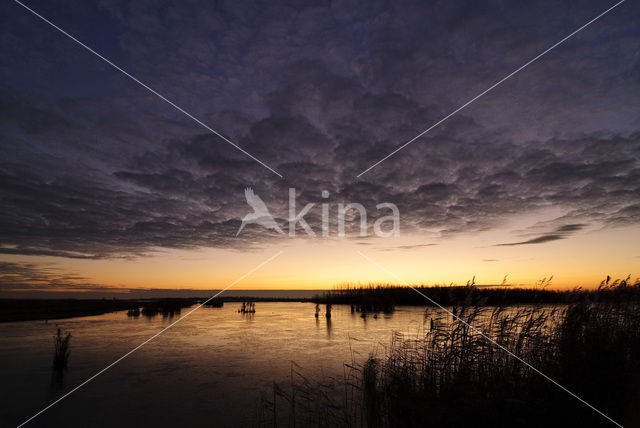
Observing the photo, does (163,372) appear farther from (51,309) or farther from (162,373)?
(51,309)

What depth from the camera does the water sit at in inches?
316

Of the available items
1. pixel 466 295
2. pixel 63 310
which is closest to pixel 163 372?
pixel 466 295

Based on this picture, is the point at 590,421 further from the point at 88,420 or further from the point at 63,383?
the point at 63,383

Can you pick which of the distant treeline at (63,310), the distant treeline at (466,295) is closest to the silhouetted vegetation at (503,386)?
the distant treeline at (466,295)

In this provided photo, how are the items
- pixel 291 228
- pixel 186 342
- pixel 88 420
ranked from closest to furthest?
pixel 88 420, pixel 186 342, pixel 291 228

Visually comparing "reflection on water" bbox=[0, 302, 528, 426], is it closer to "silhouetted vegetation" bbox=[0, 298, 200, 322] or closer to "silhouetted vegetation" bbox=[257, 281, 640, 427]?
"silhouetted vegetation" bbox=[257, 281, 640, 427]

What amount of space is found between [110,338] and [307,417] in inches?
631

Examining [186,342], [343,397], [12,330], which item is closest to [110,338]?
[186,342]

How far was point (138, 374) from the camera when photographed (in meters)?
11.5

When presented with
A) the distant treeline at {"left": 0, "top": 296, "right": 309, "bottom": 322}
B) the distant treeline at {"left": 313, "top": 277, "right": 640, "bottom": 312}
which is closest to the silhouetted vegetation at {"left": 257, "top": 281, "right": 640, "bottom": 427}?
the distant treeline at {"left": 313, "top": 277, "right": 640, "bottom": 312}

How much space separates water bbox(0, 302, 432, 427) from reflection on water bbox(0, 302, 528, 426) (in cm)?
2

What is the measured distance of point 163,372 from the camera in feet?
38.7

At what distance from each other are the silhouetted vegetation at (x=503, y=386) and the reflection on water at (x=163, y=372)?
67.5 inches

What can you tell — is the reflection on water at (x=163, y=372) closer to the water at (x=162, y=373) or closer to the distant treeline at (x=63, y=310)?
the water at (x=162, y=373)
